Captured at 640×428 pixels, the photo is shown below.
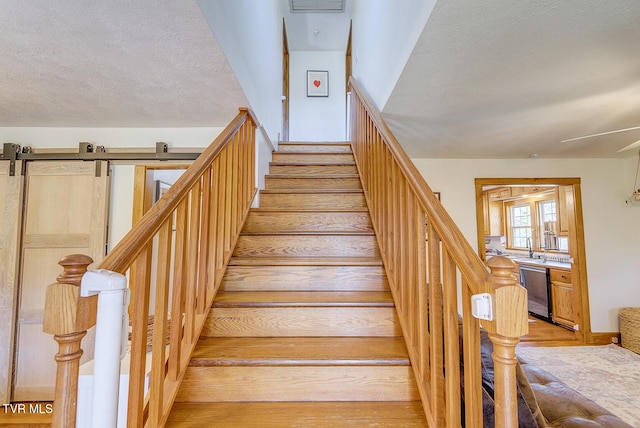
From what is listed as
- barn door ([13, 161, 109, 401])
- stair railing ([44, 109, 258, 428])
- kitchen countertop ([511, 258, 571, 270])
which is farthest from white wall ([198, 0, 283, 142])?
kitchen countertop ([511, 258, 571, 270])

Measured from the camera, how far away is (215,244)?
68.3 inches

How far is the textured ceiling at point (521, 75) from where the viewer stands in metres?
1.23

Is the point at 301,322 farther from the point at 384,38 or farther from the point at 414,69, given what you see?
the point at 384,38

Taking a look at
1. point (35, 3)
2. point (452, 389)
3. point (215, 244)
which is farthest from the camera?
point (215, 244)

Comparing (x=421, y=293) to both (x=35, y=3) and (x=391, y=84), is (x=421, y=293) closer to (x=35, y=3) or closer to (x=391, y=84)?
(x=391, y=84)

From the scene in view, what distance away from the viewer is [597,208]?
360 centimetres

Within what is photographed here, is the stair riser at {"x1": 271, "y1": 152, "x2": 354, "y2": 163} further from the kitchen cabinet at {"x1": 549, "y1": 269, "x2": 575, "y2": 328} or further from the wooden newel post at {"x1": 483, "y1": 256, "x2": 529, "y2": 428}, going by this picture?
the kitchen cabinet at {"x1": 549, "y1": 269, "x2": 575, "y2": 328}

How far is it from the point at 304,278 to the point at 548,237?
5198mm

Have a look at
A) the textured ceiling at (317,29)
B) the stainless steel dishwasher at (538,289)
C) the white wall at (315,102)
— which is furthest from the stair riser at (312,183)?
the stainless steel dishwasher at (538,289)

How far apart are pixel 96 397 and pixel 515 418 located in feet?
3.29

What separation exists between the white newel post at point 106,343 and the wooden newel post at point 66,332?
0.11ft

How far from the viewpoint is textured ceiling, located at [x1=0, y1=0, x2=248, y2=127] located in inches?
47.0

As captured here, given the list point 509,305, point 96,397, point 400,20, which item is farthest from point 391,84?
point 96,397

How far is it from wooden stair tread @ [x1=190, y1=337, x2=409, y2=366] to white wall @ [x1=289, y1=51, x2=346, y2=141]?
167 inches
